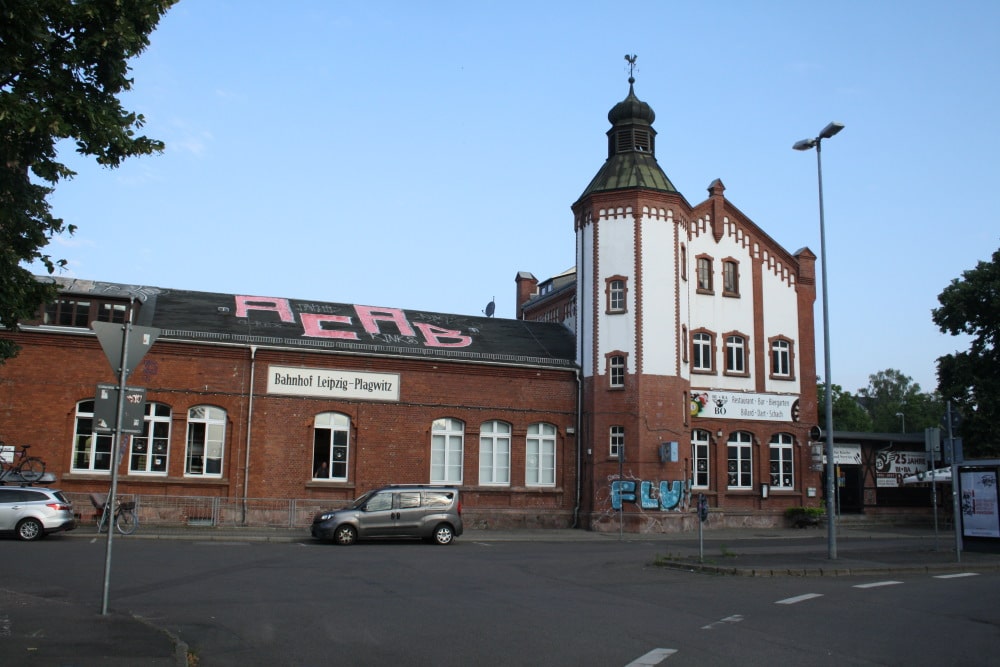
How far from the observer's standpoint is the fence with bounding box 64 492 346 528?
2819cm

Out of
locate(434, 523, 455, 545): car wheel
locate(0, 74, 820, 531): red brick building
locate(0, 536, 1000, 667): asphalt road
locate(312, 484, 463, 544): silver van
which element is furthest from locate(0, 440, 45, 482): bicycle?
locate(434, 523, 455, 545): car wheel

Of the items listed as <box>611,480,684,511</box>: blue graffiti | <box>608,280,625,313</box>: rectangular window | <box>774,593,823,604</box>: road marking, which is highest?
<box>608,280,625,313</box>: rectangular window

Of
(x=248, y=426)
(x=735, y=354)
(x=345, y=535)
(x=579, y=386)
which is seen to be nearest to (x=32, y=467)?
(x=248, y=426)

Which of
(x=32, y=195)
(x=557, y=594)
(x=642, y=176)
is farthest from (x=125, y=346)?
(x=642, y=176)

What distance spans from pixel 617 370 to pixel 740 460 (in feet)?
23.9

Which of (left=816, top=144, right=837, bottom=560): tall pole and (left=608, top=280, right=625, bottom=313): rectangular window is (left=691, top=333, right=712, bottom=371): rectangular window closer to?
(left=608, top=280, right=625, bottom=313): rectangular window

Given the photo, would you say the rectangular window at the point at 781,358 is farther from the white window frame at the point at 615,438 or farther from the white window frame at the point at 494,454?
the white window frame at the point at 494,454

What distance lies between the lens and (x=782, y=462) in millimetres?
37375

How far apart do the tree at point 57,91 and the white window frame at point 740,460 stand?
1152 inches

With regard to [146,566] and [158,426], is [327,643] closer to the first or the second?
[146,566]

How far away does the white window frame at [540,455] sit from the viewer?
110 feet

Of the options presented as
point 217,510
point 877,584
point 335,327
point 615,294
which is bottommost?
point 877,584

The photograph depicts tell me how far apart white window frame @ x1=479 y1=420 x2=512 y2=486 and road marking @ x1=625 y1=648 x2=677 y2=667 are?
76.0 feet

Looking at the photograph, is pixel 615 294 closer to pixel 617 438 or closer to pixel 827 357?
pixel 617 438
